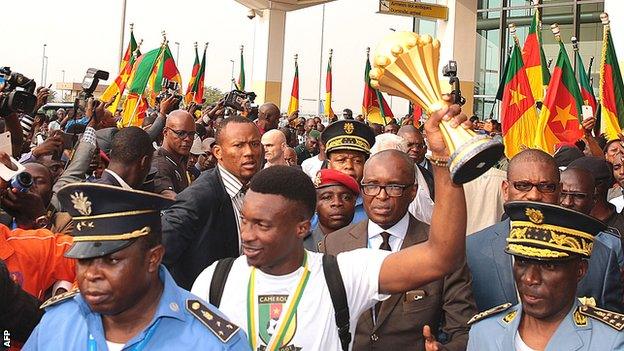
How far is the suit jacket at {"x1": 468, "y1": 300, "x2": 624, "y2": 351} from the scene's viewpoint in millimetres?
3178

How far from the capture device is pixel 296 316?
319cm

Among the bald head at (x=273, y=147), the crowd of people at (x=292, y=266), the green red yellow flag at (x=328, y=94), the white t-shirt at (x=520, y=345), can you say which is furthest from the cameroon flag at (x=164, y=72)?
the white t-shirt at (x=520, y=345)

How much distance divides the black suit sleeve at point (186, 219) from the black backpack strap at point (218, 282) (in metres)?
1.06

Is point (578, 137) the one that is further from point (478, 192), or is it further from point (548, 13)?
point (548, 13)

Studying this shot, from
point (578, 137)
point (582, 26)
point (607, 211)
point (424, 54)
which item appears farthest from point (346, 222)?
point (582, 26)

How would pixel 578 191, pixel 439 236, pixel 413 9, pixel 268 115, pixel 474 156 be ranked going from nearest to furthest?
pixel 474 156, pixel 439 236, pixel 578 191, pixel 268 115, pixel 413 9

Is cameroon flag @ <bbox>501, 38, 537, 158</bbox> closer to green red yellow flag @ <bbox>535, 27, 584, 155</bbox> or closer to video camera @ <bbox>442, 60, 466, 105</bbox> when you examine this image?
green red yellow flag @ <bbox>535, 27, 584, 155</bbox>

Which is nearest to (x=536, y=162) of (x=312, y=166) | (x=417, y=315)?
(x=417, y=315)

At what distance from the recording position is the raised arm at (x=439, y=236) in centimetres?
301

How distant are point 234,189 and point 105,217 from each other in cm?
217

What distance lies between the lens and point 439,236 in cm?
311

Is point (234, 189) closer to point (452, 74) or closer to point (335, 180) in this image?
point (335, 180)

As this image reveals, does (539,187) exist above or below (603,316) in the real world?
above

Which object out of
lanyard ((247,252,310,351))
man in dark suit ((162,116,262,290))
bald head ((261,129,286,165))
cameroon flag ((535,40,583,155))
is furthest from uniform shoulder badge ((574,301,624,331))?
cameroon flag ((535,40,583,155))
